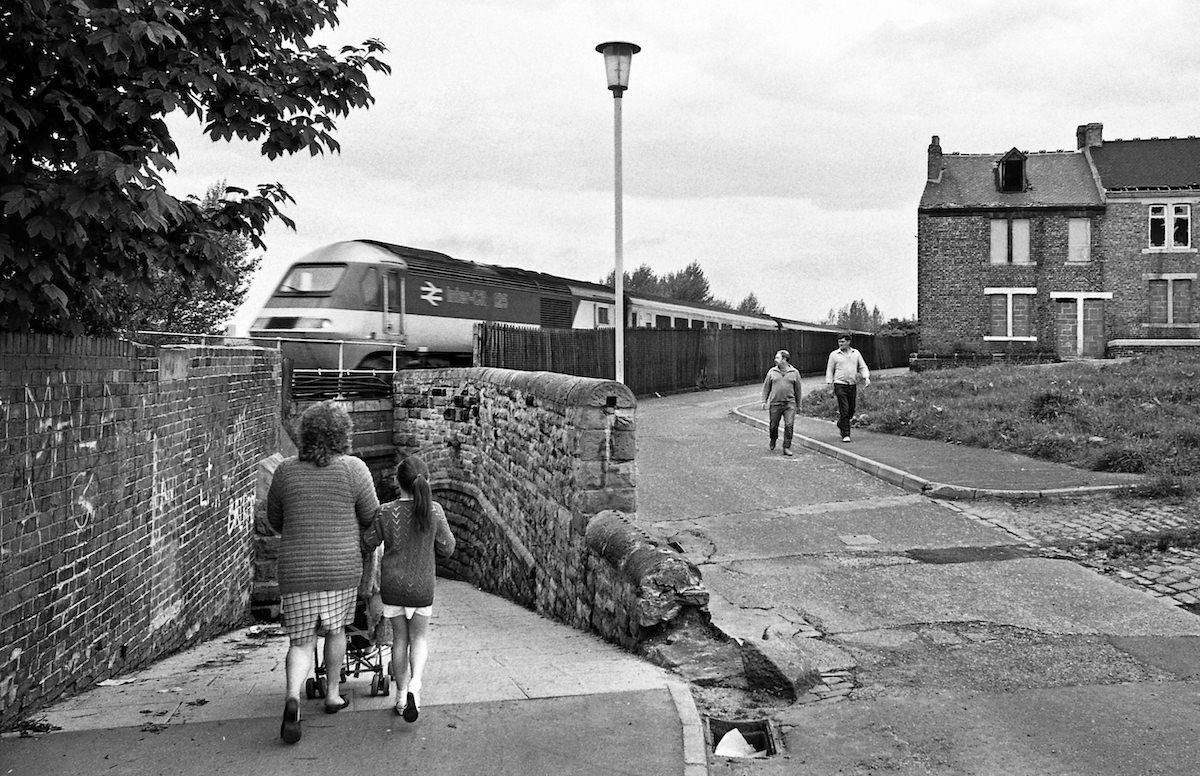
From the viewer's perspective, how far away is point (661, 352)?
32.3 m

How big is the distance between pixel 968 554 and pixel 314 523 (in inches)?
295

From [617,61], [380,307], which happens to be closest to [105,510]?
[617,61]

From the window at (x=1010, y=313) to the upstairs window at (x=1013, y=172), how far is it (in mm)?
4159

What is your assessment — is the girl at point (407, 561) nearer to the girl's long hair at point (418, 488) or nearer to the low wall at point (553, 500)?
the girl's long hair at point (418, 488)

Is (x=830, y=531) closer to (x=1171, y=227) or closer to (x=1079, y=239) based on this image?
(x=1079, y=239)

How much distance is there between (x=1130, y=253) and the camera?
39.5m

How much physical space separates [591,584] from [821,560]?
9.16ft

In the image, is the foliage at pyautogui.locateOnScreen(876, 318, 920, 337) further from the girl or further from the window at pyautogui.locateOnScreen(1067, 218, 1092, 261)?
the girl

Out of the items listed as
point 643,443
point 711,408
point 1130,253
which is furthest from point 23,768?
point 1130,253

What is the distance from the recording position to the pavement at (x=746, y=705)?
518cm

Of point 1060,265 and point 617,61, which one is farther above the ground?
point 617,61

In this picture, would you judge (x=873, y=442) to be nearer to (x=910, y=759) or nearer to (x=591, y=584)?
(x=591, y=584)

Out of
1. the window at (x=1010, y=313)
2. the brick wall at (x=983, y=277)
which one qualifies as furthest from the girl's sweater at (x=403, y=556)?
the window at (x=1010, y=313)

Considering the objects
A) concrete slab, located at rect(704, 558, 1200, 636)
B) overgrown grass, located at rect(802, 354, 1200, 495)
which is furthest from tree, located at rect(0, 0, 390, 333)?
overgrown grass, located at rect(802, 354, 1200, 495)
